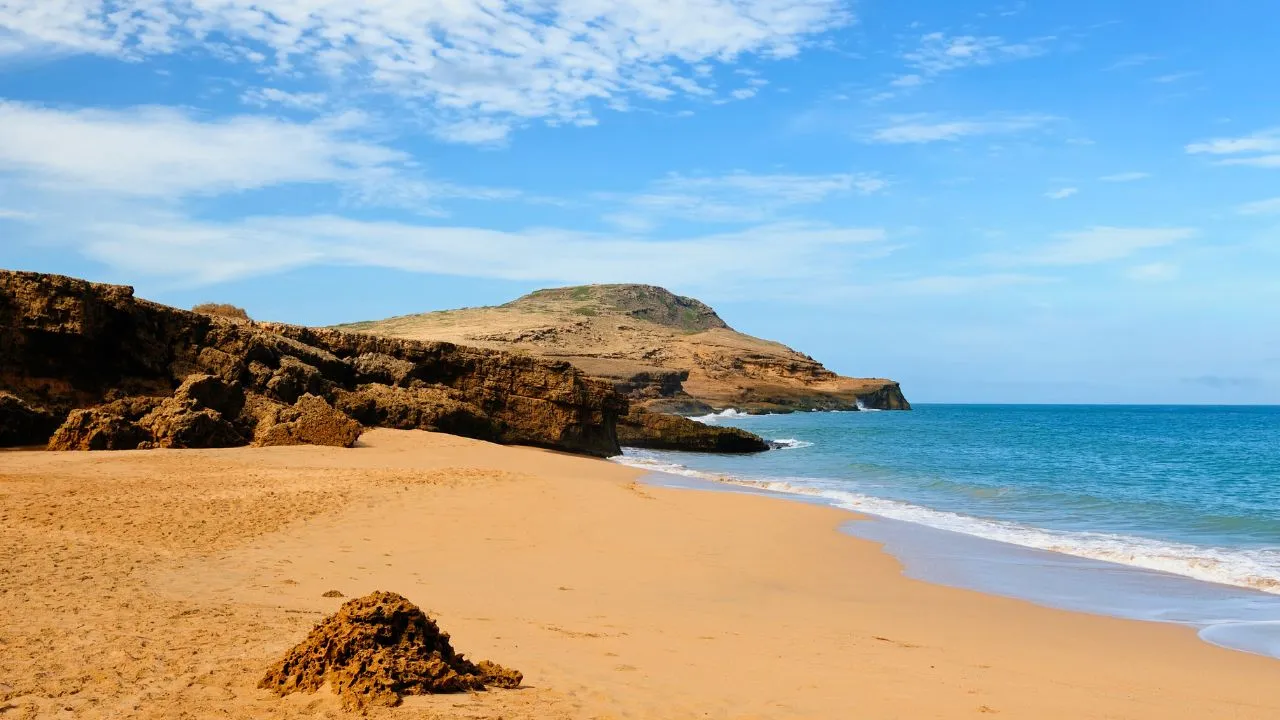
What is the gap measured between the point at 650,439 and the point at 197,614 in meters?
27.8

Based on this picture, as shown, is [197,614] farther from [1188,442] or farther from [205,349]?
[1188,442]

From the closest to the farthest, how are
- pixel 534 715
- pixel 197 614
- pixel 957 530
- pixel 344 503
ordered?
pixel 534 715
pixel 197 614
pixel 344 503
pixel 957 530

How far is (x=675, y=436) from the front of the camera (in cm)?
3316

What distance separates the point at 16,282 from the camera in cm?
1641

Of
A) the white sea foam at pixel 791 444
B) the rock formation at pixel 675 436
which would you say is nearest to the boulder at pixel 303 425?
the rock formation at pixel 675 436

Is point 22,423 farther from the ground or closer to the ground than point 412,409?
closer to the ground

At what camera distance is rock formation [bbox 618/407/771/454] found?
32.9 metres

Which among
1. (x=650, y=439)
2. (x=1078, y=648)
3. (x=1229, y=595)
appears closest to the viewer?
(x=1078, y=648)

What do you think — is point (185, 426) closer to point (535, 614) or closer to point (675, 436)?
point (535, 614)

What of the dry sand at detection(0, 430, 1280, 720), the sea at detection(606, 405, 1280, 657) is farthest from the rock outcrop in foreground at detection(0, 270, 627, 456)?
the sea at detection(606, 405, 1280, 657)

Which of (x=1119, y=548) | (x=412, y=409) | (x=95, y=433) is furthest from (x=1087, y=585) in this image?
(x=412, y=409)

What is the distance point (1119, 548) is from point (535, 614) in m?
9.26

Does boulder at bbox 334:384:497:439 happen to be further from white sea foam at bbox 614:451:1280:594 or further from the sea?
white sea foam at bbox 614:451:1280:594

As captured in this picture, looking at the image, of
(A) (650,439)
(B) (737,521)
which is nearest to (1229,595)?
(B) (737,521)
